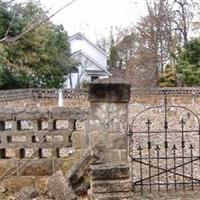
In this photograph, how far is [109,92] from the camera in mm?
4973

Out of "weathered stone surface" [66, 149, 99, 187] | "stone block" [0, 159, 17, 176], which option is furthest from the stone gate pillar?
"stone block" [0, 159, 17, 176]

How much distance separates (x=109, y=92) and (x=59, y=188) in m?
1.30

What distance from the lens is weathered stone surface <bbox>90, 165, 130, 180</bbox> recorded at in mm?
4910

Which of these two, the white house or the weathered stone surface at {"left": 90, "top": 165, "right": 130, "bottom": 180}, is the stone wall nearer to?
the weathered stone surface at {"left": 90, "top": 165, "right": 130, "bottom": 180}

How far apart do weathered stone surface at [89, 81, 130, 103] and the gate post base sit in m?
0.77

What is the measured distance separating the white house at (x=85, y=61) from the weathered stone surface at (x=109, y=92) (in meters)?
28.7

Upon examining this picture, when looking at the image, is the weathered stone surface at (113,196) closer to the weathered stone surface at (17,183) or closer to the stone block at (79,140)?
the stone block at (79,140)

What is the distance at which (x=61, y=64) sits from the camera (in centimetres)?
2959

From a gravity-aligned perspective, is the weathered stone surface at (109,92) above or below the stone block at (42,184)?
above

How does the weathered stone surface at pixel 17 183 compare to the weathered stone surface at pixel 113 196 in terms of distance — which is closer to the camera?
the weathered stone surface at pixel 113 196

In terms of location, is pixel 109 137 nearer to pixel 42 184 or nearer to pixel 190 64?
pixel 42 184

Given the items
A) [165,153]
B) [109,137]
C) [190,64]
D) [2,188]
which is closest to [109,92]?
[109,137]

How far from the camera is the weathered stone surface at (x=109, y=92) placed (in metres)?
4.98

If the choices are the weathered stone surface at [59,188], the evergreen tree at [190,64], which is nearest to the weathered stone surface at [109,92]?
the weathered stone surface at [59,188]
